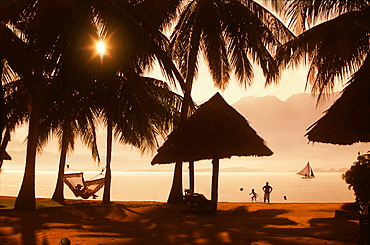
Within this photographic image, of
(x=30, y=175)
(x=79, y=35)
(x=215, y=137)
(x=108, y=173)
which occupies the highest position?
(x=79, y=35)

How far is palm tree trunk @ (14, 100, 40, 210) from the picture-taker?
1327cm

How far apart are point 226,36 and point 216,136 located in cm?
564

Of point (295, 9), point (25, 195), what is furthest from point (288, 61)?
point (25, 195)

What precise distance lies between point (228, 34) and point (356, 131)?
29.7 ft

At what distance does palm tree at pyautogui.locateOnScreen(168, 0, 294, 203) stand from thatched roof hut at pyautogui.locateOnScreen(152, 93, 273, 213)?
2.90 metres

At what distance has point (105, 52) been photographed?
903cm

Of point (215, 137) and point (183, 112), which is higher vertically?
point (183, 112)

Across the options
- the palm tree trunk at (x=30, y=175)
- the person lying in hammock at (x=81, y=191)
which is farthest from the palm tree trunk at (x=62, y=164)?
the palm tree trunk at (x=30, y=175)

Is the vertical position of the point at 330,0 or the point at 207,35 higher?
the point at 207,35

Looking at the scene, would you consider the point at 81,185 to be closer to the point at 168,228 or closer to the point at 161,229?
the point at 168,228

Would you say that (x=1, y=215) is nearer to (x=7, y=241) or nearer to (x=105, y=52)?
(x=7, y=241)

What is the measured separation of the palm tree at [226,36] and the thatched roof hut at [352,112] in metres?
6.33

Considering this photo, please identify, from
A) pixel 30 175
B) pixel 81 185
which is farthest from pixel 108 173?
pixel 30 175

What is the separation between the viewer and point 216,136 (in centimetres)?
1270
